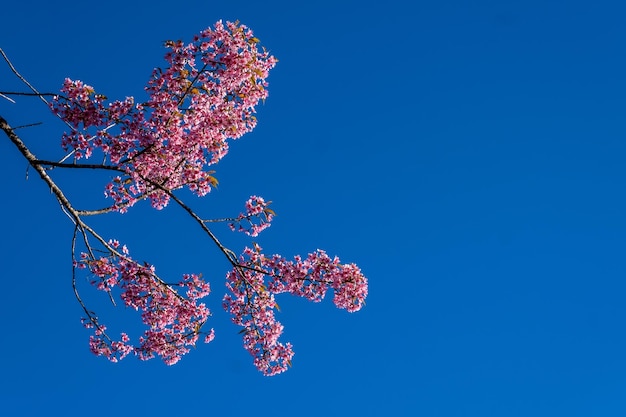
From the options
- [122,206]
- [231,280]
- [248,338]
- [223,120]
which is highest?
[223,120]

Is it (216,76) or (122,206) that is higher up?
(216,76)

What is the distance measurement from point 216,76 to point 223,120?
2.57 ft

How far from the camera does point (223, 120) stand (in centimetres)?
1015

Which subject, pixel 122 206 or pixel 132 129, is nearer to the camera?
pixel 132 129

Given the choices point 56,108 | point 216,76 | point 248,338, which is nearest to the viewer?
point 56,108

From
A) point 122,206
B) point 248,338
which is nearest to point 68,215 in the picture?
point 122,206

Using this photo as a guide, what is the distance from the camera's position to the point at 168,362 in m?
12.5

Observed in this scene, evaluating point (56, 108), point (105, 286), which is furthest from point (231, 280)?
point (56, 108)

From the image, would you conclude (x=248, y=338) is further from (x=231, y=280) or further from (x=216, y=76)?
(x=216, y=76)

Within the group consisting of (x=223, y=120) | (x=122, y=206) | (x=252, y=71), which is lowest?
(x=122, y=206)

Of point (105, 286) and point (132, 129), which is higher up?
point (132, 129)

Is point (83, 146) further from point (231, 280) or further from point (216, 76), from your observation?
point (231, 280)

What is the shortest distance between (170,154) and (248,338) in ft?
14.8

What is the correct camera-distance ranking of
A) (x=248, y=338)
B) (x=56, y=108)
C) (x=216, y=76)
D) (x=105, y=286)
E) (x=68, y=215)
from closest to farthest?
(x=56, y=108) → (x=68, y=215) → (x=216, y=76) → (x=105, y=286) → (x=248, y=338)
